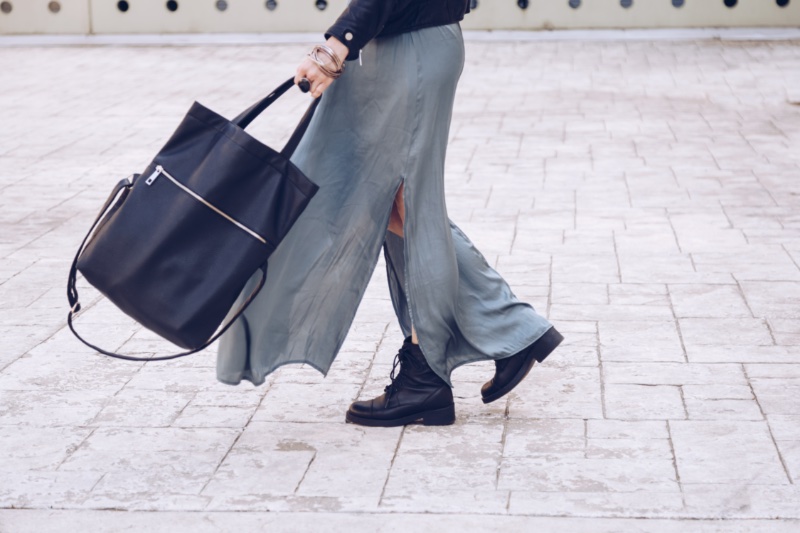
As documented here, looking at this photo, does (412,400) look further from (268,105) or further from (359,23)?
(359,23)

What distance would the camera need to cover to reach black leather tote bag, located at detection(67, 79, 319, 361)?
3.30 meters

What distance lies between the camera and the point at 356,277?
3684mm

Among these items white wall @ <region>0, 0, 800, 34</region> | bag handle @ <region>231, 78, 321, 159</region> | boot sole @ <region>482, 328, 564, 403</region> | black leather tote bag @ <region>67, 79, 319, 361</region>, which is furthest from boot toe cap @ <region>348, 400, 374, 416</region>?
white wall @ <region>0, 0, 800, 34</region>

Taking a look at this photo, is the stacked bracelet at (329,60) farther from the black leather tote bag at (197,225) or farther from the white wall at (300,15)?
the white wall at (300,15)

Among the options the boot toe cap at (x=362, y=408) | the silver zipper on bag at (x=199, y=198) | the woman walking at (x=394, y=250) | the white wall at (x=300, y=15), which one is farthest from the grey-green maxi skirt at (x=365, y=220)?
the white wall at (x=300, y=15)

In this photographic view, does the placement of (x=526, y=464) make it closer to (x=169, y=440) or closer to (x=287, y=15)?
(x=169, y=440)

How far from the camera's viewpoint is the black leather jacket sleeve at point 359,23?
3363 mm

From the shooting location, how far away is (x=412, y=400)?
3.78 metres

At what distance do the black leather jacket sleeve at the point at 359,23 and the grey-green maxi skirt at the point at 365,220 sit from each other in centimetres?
13

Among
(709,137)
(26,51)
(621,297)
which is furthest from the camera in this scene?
(26,51)

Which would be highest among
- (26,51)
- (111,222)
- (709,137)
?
(111,222)

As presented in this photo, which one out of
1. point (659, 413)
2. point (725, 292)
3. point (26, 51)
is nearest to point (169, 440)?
point (659, 413)

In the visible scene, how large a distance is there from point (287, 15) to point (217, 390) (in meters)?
11.6

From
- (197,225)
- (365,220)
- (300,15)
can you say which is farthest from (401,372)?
(300,15)
